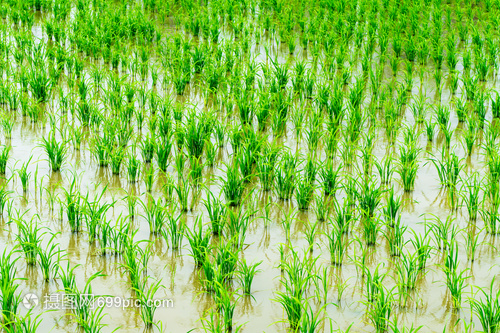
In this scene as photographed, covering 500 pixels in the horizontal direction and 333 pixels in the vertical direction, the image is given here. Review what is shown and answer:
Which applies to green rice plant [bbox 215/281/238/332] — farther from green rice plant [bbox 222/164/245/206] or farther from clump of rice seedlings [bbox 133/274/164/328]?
green rice plant [bbox 222/164/245/206]

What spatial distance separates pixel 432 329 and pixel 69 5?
7012 millimetres

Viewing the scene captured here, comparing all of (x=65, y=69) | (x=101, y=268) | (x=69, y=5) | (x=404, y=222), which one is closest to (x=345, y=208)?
(x=404, y=222)

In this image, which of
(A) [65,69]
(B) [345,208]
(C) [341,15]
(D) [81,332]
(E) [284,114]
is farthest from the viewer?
(C) [341,15]

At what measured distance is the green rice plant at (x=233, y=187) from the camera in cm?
450

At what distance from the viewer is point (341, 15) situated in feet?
27.3

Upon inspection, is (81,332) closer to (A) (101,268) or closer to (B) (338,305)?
(A) (101,268)

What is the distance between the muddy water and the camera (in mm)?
3543

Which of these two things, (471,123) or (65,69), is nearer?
(471,123)

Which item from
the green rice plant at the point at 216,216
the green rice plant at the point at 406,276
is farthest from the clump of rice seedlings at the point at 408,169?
the green rice plant at the point at 216,216

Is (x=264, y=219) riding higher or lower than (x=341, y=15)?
lower

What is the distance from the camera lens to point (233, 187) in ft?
14.8

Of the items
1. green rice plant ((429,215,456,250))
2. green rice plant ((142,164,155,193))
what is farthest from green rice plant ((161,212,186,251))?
green rice plant ((429,215,456,250))

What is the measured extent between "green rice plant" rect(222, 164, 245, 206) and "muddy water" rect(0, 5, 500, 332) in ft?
0.53

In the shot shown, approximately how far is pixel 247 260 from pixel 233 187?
62cm
